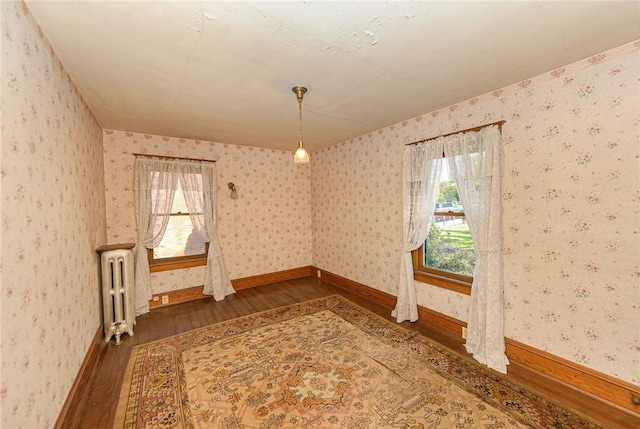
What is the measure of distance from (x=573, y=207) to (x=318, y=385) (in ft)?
8.61

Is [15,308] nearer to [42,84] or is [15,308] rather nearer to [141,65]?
[42,84]

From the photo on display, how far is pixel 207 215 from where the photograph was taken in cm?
425

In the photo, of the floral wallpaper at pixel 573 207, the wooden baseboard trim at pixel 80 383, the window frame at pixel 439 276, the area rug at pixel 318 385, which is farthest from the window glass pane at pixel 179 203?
the floral wallpaper at pixel 573 207


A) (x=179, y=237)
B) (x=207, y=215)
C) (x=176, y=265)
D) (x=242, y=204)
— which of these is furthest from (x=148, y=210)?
(x=242, y=204)

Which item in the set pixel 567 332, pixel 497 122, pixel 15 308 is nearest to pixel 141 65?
pixel 15 308

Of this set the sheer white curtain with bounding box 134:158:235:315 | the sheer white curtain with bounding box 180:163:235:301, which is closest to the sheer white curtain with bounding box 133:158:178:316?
the sheer white curtain with bounding box 134:158:235:315

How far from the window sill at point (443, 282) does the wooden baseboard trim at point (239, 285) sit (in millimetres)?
2701

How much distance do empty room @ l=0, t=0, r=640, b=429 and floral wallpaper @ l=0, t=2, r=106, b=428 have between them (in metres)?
0.02

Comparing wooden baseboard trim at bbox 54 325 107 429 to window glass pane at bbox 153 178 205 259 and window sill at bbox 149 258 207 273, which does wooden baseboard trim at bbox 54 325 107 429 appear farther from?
window glass pane at bbox 153 178 205 259

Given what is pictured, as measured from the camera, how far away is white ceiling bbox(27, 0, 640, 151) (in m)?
1.45

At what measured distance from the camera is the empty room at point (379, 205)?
148cm

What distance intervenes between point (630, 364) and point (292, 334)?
2891 mm

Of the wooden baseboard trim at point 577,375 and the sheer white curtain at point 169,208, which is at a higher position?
the sheer white curtain at point 169,208

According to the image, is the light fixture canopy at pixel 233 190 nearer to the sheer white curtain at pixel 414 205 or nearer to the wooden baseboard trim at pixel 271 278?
the wooden baseboard trim at pixel 271 278
